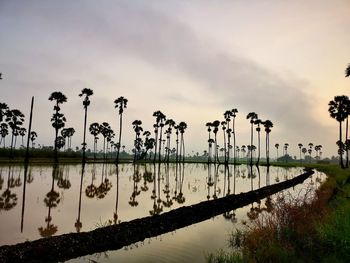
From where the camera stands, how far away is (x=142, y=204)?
25016 millimetres

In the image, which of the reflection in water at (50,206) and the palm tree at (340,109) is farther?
the palm tree at (340,109)

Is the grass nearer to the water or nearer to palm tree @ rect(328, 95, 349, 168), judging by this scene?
the water

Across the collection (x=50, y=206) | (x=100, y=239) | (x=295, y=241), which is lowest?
(x=100, y=239)

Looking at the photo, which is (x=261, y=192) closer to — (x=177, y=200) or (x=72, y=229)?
(x=177, y=200)

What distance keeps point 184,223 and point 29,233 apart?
27.3ft

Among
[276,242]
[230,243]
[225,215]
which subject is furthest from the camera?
[225,215]

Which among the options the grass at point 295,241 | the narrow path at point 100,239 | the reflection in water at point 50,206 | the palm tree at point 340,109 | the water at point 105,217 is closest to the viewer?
the grass at point 295,241

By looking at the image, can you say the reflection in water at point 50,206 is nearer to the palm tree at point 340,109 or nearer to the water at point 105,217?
the water at point 105,217

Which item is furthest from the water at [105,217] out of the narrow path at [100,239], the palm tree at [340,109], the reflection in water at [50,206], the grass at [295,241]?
the palm tree at [340,109]

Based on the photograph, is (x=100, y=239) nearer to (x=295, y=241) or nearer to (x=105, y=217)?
(x=105, y=217)

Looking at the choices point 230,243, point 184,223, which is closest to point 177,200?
point 184,223

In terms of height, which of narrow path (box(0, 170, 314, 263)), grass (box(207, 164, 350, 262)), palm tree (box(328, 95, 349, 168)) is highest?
palm tree (box(328, 95, 349, 168))

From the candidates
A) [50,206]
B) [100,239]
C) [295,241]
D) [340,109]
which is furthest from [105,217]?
[340,109]

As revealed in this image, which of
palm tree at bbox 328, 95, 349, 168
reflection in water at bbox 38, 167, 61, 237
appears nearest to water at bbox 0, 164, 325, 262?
reflection in water at bbox 38, 167, 61, 237
